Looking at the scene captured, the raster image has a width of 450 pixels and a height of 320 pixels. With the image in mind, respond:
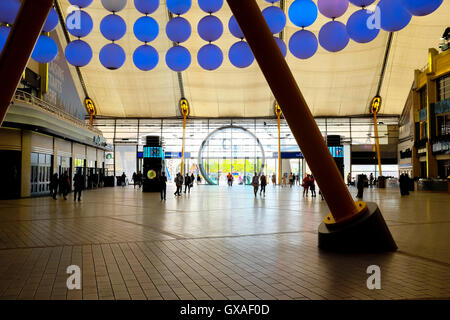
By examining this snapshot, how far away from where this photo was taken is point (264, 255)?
226 inches

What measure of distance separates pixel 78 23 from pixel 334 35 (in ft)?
13.9

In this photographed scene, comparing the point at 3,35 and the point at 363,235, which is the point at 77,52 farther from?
the point at 363,235

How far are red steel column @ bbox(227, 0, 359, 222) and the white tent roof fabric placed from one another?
25.1 m

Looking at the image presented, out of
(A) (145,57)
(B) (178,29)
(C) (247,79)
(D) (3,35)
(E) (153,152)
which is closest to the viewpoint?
(D) (3,35)

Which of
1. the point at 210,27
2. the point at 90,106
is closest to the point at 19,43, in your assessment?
the point at 210,27

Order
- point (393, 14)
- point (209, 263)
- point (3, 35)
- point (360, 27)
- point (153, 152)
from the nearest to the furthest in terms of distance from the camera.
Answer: point (209, 263)
point (393, 14)
point (3, 35)
point (360, 27)
point (153, 152)

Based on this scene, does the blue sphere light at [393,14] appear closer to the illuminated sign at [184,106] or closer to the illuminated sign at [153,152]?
the illuminated sign at [153,152]

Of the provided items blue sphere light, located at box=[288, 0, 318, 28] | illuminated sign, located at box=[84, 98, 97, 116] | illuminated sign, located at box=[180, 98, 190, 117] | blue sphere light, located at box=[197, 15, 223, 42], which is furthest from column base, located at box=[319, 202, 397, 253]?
illuminated sign, located at box=[84, 98, 97, 116]

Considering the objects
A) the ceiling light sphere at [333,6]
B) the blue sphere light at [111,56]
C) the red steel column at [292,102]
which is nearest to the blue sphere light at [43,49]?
the blue sphere light at [111,56]

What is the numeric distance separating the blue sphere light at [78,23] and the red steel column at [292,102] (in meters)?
2.73

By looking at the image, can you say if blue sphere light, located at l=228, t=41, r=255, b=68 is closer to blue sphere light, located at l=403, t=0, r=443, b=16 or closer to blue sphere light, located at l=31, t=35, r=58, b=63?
blue sphere light, located at l=403, t=0, r=443, b=16

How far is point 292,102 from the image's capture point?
5578 millimetres
